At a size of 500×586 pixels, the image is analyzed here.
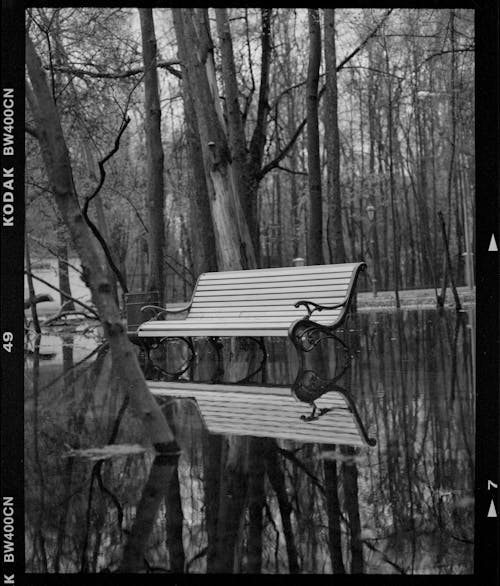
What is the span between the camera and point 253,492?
337cm

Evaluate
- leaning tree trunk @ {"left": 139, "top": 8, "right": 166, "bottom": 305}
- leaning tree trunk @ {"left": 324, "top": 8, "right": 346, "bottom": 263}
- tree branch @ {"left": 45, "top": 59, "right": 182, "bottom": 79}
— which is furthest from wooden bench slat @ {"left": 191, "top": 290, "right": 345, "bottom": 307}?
leaning tree trunk @ {"left": 324, "top": 8, "right": 346, "bottom": 263}

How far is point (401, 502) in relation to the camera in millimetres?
3217

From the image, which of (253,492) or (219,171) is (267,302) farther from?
(253,492)

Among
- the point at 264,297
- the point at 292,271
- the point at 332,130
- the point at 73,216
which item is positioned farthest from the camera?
the point at 332,130

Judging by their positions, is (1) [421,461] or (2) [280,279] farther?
(2) [280,279]

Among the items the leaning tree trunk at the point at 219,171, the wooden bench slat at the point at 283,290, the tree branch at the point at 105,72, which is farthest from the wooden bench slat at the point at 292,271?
the tree branch at the point at 105,72

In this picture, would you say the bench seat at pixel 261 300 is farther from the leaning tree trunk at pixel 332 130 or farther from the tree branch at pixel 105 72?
the leaning tree trunk at pixel 332 130

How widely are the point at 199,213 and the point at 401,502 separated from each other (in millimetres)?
10278

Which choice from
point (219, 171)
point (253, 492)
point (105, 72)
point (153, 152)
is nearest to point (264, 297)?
point (219, 171)

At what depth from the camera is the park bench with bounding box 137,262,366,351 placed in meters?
7.37

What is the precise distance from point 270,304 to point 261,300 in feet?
0.50

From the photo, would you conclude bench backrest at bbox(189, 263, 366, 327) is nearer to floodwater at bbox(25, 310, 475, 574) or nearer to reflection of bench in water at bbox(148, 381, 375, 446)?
reflection of bench in water at bbox(148, 381, 375, 446)
